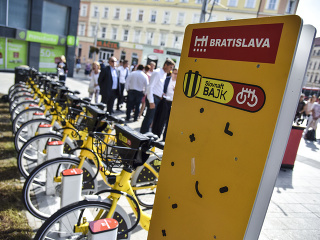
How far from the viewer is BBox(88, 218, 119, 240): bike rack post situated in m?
1.57

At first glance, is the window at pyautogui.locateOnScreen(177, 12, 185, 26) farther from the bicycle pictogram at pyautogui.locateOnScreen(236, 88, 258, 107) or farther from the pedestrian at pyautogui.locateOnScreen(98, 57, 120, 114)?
the bicycle pictogram at pyautogui.locateOnScreen(236, 88, 258, 107)

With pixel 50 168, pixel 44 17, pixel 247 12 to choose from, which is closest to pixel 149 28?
pixel 247 12

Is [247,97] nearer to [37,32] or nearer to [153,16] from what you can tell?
[37,32]

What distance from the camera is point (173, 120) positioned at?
1777 mm

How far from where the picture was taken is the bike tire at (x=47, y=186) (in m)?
2.72

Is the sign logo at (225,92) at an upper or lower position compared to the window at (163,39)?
lower

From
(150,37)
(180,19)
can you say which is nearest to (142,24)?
Result: (150,37)

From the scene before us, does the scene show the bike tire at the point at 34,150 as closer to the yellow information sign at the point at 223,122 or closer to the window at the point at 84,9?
the yellow information sign at the point at 223,122

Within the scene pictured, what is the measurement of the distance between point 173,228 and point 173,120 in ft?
2.57

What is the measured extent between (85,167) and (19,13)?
52.0ft

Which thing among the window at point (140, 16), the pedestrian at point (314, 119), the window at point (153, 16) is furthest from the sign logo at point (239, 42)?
the window at point (140, 16)

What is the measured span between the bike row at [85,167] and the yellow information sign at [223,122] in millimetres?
428

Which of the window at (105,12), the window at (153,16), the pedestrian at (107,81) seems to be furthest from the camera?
the window at (105,12)

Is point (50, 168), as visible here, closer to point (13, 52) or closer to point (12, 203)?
point (12, 203)
